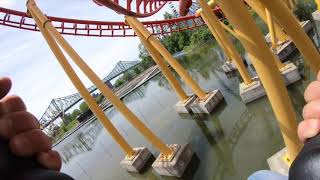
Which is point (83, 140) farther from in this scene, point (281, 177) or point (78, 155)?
point (281, 177)

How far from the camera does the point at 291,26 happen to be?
5566 mm

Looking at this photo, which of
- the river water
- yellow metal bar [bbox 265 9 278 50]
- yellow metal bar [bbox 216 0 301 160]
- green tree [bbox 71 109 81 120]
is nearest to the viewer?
yellow metal bar [bbox 216 0 301 160]

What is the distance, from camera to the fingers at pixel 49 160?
3.85 ft

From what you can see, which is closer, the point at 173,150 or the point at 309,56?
the point at 309,56

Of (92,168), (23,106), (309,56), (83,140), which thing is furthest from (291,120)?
(83,140)

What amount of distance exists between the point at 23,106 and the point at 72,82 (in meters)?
9.64

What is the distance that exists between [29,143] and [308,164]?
810 millimetres

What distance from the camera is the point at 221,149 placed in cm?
1275

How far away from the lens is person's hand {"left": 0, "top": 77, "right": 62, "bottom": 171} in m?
1.16

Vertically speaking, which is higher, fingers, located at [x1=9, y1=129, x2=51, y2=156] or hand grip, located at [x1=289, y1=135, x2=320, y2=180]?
fingers, located at [x1=9, y1=129, x2=51, y2=156]

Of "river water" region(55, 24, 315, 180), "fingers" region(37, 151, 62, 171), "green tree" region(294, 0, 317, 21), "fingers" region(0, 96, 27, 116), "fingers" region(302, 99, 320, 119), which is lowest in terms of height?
"river water" region(55, 24, 315, 180)

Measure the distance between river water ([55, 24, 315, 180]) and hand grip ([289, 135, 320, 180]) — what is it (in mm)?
9698

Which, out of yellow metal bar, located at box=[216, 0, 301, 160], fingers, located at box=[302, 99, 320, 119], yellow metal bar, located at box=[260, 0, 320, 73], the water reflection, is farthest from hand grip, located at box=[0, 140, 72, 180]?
the water reflection

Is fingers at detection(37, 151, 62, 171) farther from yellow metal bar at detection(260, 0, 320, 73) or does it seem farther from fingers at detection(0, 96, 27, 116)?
yellow metal bar at detection(260, 0, 320, 73)
